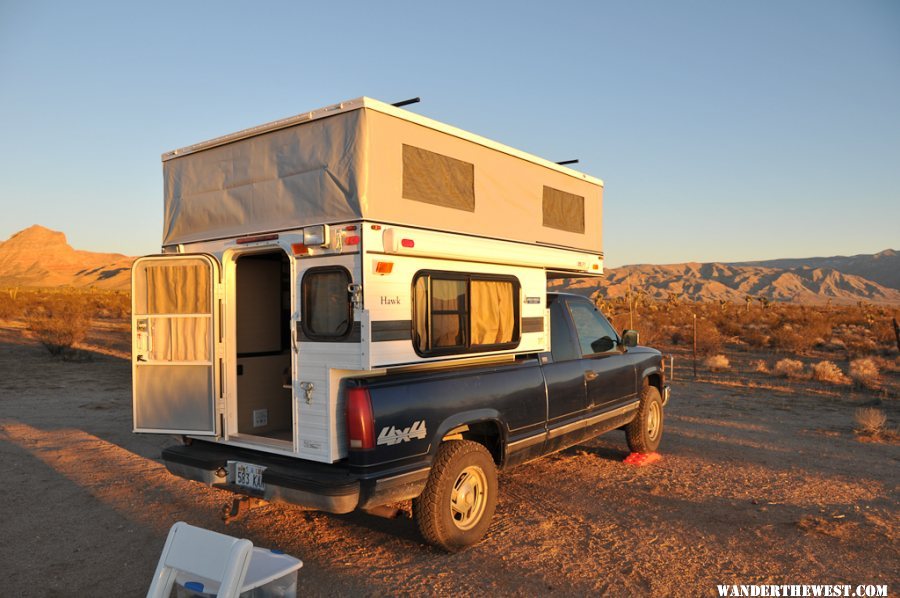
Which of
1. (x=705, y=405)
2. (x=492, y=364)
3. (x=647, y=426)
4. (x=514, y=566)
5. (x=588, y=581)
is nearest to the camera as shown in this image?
(x=588, y=581)

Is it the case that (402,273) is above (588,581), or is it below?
above

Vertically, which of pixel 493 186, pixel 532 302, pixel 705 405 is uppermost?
pixel 493 186

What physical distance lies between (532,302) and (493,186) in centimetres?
124

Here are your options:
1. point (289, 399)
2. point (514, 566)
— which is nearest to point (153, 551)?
point (289, 399)

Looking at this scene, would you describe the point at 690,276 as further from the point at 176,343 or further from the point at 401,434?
the point at 401,434

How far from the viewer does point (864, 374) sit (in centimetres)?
1545

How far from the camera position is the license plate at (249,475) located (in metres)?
4.68

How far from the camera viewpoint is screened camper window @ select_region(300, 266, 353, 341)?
468 centimetres

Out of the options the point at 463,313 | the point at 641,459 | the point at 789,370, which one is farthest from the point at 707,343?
the point at 463,313

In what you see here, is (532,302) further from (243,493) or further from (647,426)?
(243,493)

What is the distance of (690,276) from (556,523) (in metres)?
137

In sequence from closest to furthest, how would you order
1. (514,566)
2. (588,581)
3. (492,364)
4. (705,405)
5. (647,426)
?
(588,581) → (514,566) → (492,364) → (647,426) → (705,405)

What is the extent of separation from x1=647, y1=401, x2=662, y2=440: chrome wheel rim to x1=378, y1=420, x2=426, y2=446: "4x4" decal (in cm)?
433

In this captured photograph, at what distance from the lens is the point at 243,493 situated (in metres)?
4.80
